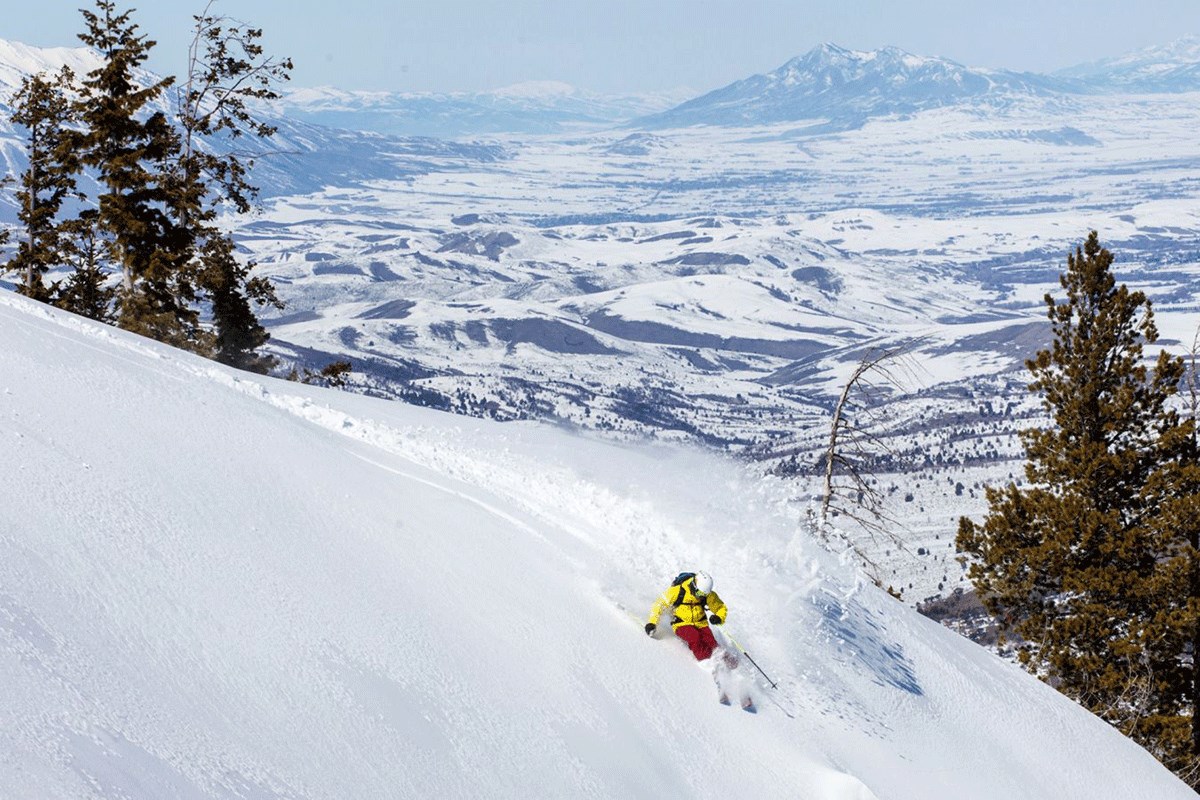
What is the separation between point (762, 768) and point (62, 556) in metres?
7.01

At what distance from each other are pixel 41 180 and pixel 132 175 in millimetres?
6760

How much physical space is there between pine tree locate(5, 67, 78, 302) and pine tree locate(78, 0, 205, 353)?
3.11 metres

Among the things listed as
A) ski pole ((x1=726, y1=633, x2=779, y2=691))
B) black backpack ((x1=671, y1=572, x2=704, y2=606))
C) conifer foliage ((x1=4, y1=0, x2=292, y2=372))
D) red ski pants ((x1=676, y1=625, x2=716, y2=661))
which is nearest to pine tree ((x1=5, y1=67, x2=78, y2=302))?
conifer foliage ((x1=4, y1=0, x2=292, y2=372))

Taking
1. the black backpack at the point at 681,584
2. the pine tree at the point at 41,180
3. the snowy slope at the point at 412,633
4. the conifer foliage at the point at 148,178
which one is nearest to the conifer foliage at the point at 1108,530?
the snowy slope at the point at 412,633

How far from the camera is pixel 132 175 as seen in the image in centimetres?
3312

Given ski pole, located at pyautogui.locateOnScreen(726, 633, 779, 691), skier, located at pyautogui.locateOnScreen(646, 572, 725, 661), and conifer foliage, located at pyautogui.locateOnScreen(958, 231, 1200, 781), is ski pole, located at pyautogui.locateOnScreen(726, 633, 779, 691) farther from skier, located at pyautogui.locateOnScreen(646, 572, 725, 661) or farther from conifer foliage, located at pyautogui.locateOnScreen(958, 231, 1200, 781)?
conifer foliage, located at pyautogui.locateOnScreen(958, 231, 1200, 781)

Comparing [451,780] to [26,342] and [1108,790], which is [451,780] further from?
[26,342]

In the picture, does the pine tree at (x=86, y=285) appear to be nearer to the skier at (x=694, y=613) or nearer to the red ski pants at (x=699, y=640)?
the skier at (x=694, y=613)

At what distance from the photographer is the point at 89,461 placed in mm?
12148

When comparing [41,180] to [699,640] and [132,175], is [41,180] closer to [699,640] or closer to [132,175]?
[132,175]

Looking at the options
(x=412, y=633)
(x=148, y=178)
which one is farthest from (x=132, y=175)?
(x=412, y=633)

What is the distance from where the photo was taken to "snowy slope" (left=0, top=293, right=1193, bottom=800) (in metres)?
8.18

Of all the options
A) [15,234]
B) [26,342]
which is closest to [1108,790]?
[26,342]

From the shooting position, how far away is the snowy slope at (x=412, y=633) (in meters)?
8.18
